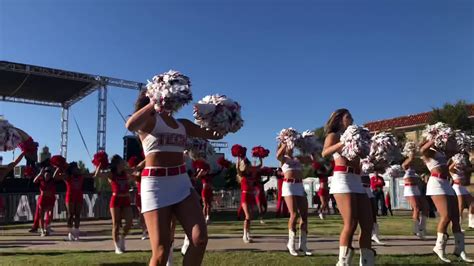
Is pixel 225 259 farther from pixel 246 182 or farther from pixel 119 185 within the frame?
pixel 246 182

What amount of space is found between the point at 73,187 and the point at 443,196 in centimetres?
919

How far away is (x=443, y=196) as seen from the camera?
7691mm

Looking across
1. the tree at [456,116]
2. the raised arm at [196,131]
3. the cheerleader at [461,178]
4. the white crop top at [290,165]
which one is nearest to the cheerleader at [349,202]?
the raised arm at [196,131]

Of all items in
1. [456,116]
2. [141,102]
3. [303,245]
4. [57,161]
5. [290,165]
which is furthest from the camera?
[456,116]

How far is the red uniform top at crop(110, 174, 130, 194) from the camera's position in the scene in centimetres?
969

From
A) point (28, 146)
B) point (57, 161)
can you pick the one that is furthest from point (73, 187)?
point (28, 146)

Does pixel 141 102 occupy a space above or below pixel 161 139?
above

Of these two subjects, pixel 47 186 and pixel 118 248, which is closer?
pixel 118 248

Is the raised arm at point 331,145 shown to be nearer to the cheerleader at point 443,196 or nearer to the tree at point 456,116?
the cheerleader at point 443,196

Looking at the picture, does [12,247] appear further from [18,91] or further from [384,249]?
[18,91]

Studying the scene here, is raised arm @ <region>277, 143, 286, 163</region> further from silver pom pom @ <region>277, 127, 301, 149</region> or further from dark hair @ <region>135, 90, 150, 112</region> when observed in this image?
dark hair @ <region>135, 90, 150, 112</region>

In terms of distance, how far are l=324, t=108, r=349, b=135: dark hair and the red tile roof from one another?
40.0 meters

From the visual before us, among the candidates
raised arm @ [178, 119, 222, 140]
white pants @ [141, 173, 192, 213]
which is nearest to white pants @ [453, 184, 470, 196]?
raised arm @ [178, 119, 222, 140]

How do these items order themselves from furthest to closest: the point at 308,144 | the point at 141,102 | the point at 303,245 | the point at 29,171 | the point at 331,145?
the point at 29,171
the point at 308,144
the point at 303,245
the point at 331,145
the point at 141,102
